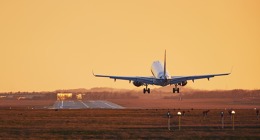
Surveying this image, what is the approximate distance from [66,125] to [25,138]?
18.8 meters

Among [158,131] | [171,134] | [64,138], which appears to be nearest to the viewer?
[64,138]

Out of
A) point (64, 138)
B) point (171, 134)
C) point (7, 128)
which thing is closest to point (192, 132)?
point (171, 134)

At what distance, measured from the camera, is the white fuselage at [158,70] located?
112444mm

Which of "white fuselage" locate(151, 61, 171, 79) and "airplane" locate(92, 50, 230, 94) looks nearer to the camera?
"airplane" locate(92, 50, 230, 94)

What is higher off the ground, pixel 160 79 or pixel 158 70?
pixel 158 70

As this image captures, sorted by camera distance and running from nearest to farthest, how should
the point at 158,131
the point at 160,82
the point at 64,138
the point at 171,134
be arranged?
1. the point at 64,138
2. the point at 171,134
3. the point at 158,131
4. the point at 160,82

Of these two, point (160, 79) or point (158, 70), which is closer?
point (160, 79)

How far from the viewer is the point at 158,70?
120 metres

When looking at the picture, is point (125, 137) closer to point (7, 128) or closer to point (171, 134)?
point (171, 134)

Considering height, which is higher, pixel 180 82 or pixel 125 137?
pixel 180 82

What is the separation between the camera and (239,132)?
69250 millimetres

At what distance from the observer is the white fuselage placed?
112444mm

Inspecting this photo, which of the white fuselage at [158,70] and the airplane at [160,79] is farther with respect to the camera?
the white fuselage at [158,70]

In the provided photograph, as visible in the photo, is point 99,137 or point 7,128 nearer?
point 99,137
